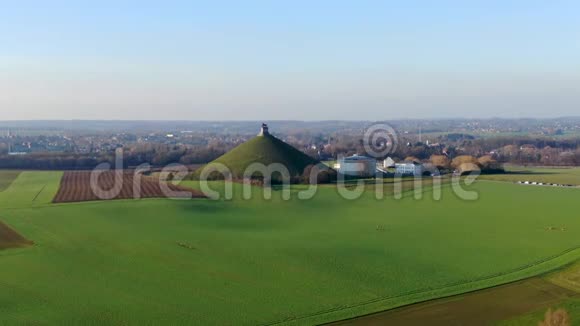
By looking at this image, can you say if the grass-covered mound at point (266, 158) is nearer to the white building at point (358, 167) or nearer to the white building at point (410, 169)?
the white building at point (358, 167)

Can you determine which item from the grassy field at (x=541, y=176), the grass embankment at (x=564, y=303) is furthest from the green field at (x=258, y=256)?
the grassy field at (x=541, y=176)

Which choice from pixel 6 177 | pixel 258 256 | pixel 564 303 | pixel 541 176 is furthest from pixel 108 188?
pixel 541 176

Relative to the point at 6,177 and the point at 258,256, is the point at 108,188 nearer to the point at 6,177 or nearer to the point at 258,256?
the point at 6,177

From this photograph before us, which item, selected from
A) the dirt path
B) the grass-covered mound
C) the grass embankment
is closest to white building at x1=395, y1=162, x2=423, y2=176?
the grass-covered mound

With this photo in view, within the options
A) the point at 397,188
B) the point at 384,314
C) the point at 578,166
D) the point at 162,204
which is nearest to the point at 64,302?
the point at 384,314

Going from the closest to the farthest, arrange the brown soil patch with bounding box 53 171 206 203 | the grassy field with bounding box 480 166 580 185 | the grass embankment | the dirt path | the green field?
the grass embankment → the dirt path → the green field → the brown soil patch with bounding box 53 171 206 203 → the grassy field with bounding box 480 166 580 185

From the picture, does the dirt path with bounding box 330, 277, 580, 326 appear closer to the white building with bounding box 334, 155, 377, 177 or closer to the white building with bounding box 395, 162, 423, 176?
the white building with bounding box 334, 155, 377, 177

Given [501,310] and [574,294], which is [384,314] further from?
[574,294]
